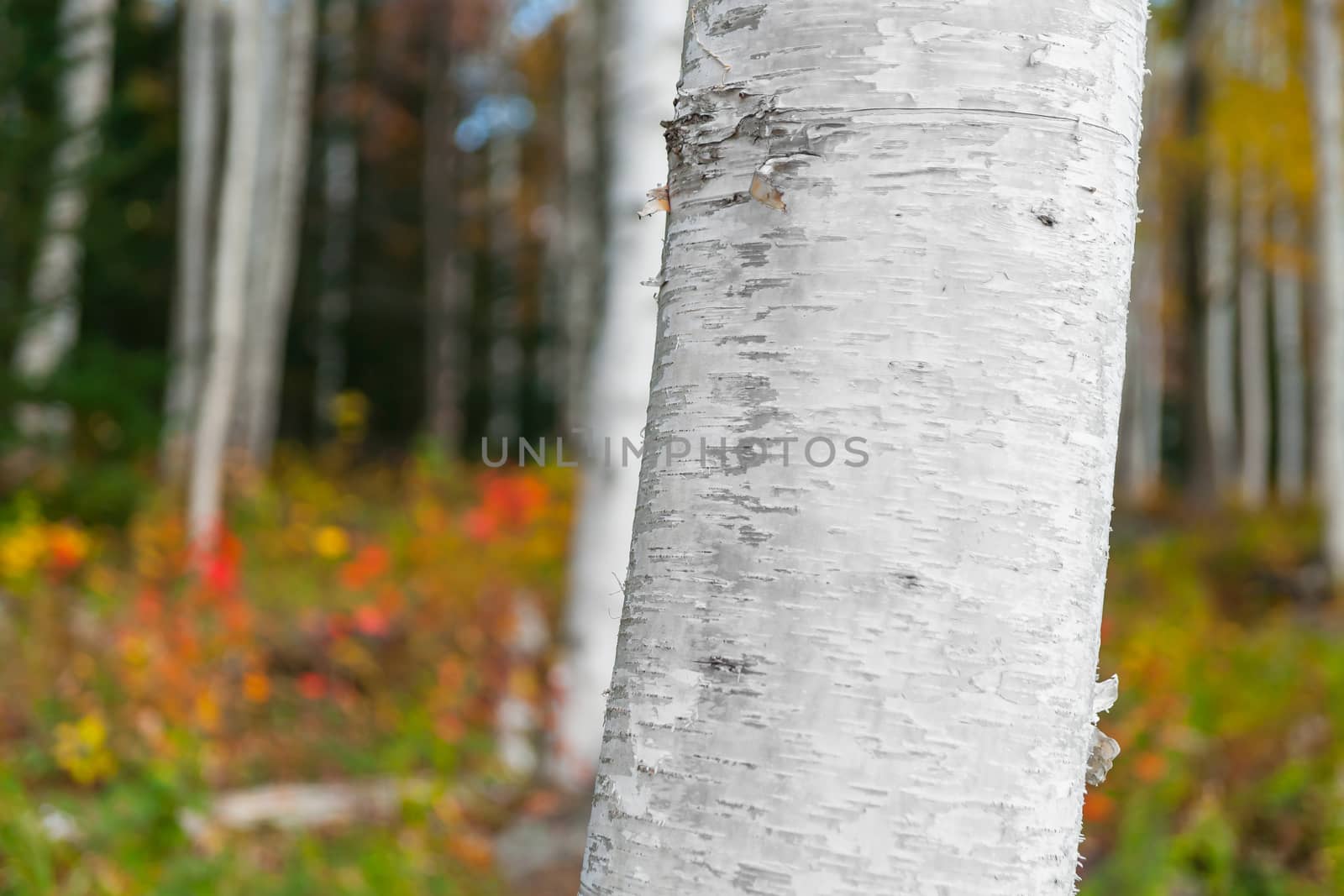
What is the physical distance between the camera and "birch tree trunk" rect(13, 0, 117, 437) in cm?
548

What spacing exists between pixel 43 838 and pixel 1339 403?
24.8ft

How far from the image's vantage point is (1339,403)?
276 inches

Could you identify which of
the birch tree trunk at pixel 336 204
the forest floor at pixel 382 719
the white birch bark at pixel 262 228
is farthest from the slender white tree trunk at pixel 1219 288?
the birch tree trunk at pixel 336 204

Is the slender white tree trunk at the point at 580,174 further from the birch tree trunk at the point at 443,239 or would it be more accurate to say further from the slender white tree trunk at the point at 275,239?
the slender white tree trunk at the point at 275,239

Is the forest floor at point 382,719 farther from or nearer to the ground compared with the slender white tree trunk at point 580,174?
nearer to the ground

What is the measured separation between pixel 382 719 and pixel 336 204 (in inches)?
494

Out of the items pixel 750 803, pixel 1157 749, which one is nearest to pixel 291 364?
pixel 1157 749

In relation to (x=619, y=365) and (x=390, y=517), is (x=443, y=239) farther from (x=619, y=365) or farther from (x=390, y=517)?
(x=619, y=365)

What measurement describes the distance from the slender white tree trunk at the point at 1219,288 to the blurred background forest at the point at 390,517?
0.13 m

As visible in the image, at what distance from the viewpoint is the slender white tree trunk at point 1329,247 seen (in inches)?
270

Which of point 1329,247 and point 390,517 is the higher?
point 1329,247

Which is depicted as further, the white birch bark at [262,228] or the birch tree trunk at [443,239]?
the birch tree trunk at [443,239]

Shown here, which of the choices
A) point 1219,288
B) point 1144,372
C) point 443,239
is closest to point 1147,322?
point 1144,372

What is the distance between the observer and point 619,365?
12.9 feet
